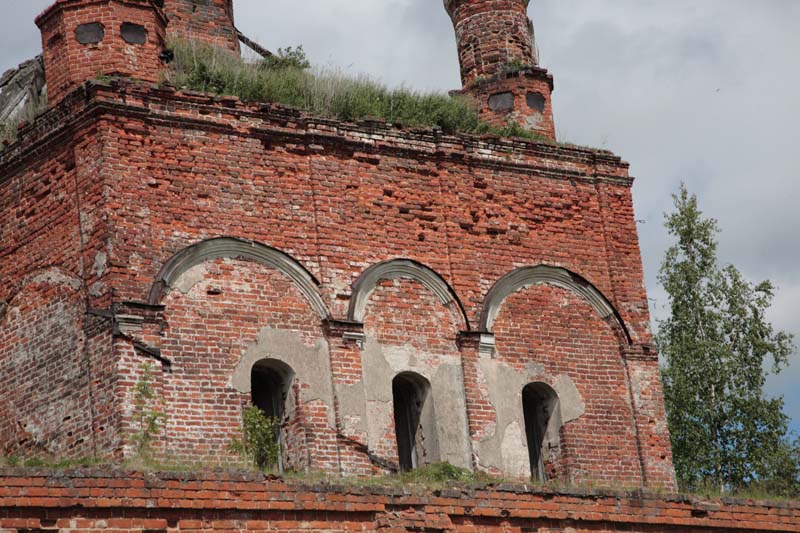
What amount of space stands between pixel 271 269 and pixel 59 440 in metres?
2.92

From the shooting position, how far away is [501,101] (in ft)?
69.8

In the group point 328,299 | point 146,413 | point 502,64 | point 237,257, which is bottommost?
point 146,413

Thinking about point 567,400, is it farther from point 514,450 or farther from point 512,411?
point 514,450

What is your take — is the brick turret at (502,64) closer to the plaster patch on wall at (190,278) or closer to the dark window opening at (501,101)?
the dark window opening at (501,101)

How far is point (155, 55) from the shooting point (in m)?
18.5

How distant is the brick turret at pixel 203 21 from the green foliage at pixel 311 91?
1018mm

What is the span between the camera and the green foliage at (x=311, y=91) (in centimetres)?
1875

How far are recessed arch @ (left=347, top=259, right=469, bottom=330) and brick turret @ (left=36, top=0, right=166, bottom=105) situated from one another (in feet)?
10.9

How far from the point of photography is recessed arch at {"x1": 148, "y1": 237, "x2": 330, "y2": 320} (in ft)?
56.1

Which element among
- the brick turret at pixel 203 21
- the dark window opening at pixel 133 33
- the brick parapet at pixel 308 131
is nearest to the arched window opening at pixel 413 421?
the brick parapet at pixel 308 131

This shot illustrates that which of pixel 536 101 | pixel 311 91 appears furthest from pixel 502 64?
pixel 311 91

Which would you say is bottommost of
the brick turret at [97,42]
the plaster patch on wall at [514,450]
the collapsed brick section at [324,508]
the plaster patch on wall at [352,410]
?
the collapsed brick section at [324,508]

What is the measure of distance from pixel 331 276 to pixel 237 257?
1.11 meters

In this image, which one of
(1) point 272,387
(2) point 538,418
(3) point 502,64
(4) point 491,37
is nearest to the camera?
(1) point 272,387
